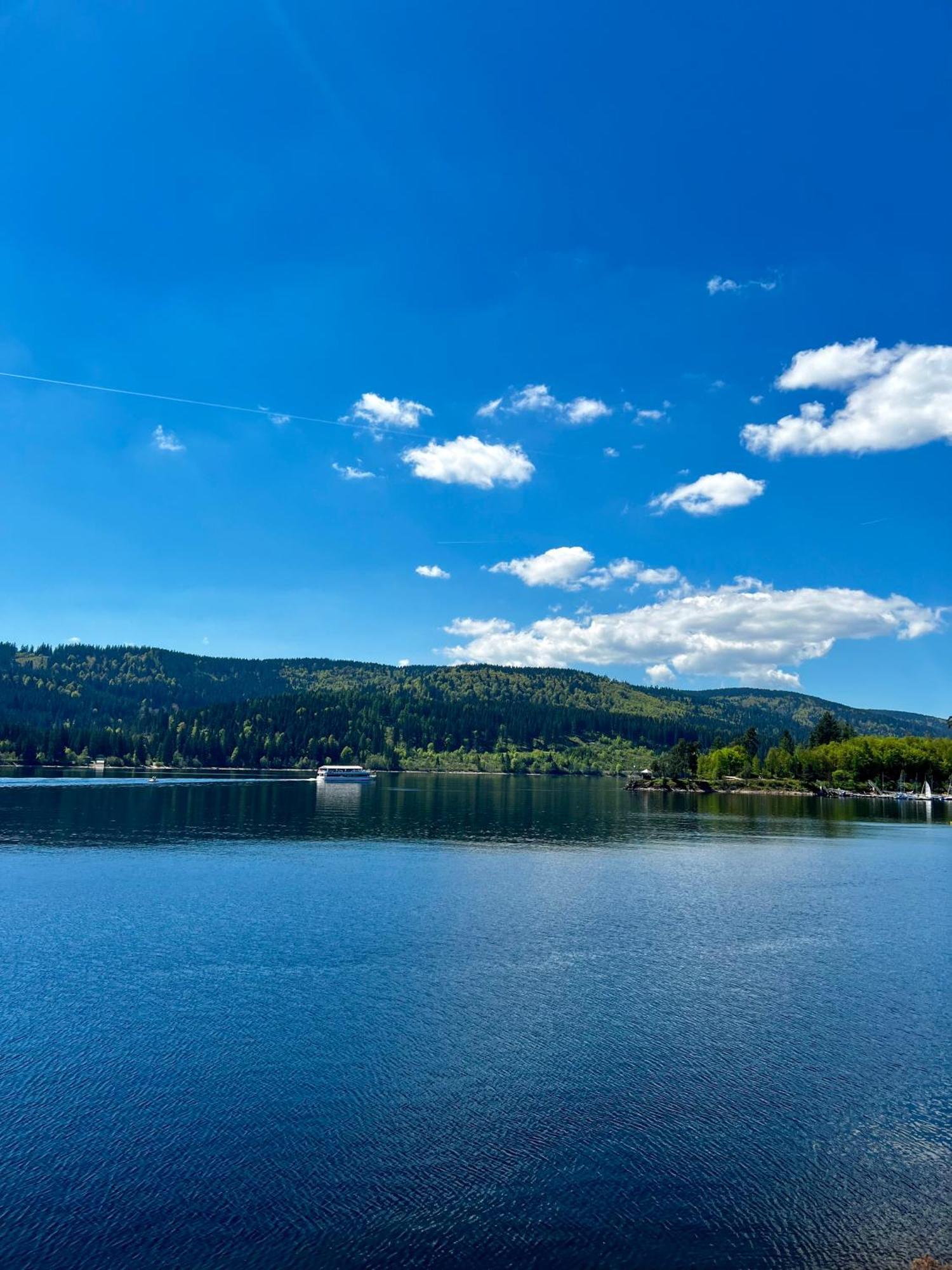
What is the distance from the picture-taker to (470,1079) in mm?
33125

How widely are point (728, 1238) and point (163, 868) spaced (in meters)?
78.6

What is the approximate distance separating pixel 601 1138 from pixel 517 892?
4739 centimetres

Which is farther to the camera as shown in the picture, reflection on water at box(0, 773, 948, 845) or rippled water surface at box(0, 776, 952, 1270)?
reflection on water at box(0, 773, 948, 845)

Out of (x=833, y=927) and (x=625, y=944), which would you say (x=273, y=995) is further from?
(x=833, y=927)

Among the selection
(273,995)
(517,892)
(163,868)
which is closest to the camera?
(273,995)

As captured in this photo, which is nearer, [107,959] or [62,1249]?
[62,1249]

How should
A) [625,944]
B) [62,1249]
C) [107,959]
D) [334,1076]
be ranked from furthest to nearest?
[625,944] → [107,959] → [334,1076] → [62,1249]

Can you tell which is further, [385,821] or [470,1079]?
[385,821]

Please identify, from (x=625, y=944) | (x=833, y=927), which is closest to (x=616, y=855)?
(x=833, y=927)

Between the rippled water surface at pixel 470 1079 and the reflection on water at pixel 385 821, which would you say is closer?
the rippled water surface at pixel 470 1079

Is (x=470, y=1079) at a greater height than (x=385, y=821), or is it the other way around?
(x=470, y=1079)

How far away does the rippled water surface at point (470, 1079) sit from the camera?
23172mm

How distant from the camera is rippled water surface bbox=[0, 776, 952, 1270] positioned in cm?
2317

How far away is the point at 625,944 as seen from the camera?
56094mm
